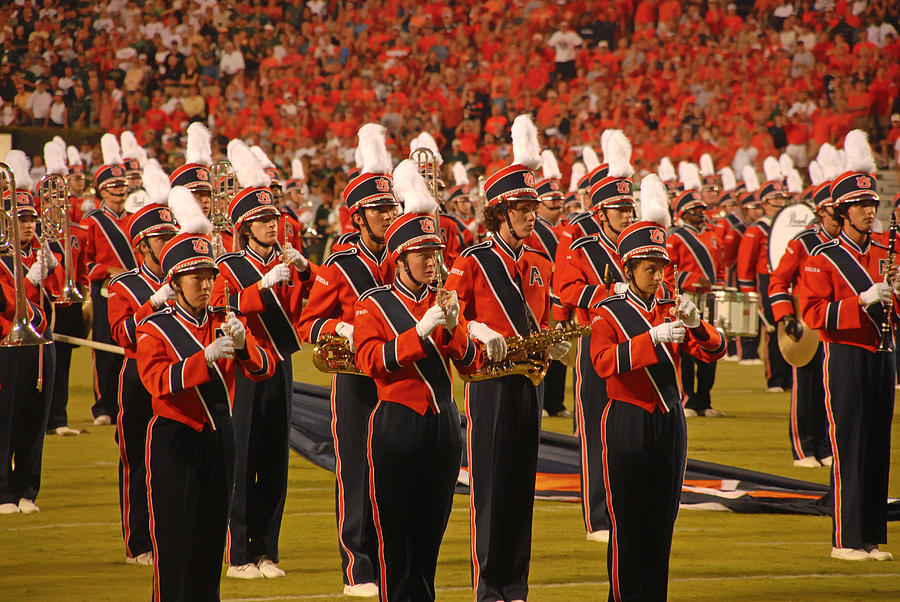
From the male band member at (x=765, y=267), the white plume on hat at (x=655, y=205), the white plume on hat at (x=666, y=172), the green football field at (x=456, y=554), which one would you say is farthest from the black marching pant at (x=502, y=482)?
the white plume on hat at (x=666, y=172)

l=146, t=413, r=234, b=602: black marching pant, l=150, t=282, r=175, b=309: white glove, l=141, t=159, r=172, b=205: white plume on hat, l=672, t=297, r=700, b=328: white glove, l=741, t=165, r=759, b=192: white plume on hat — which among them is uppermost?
l=741, t=165, r=759, b=192: white plume on hat

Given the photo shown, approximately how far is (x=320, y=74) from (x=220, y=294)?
19.6 m

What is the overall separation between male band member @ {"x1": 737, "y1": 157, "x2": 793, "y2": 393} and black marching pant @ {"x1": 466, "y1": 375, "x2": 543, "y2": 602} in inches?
259

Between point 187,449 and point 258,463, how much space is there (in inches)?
57.0

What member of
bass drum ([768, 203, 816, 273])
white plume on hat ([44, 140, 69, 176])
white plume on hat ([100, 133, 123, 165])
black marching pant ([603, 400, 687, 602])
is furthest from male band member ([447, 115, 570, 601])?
bass drum ([768, 203, 816, 273])

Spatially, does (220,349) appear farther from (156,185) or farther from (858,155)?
(858,155)

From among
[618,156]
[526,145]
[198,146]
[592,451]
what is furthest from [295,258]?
[618,156]

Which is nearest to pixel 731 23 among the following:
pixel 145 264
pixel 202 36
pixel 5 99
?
pixel 202 36

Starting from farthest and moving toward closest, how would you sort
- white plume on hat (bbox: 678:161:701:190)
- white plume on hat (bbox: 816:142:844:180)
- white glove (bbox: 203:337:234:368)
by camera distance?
white plume on hat (bbox: 678:161:701:190) < white plume on hat (bbox: 816:142:844:180) < white glove (bbox: 203:337:234:368)

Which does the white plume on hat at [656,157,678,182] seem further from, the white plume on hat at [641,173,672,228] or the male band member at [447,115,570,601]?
the white plume on hat at [641,173,672,228]

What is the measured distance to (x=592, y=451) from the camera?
23.0ft

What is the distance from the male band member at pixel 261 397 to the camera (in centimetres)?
610

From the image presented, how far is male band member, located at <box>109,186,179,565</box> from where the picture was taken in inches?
247

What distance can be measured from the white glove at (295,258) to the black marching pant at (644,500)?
195cm
